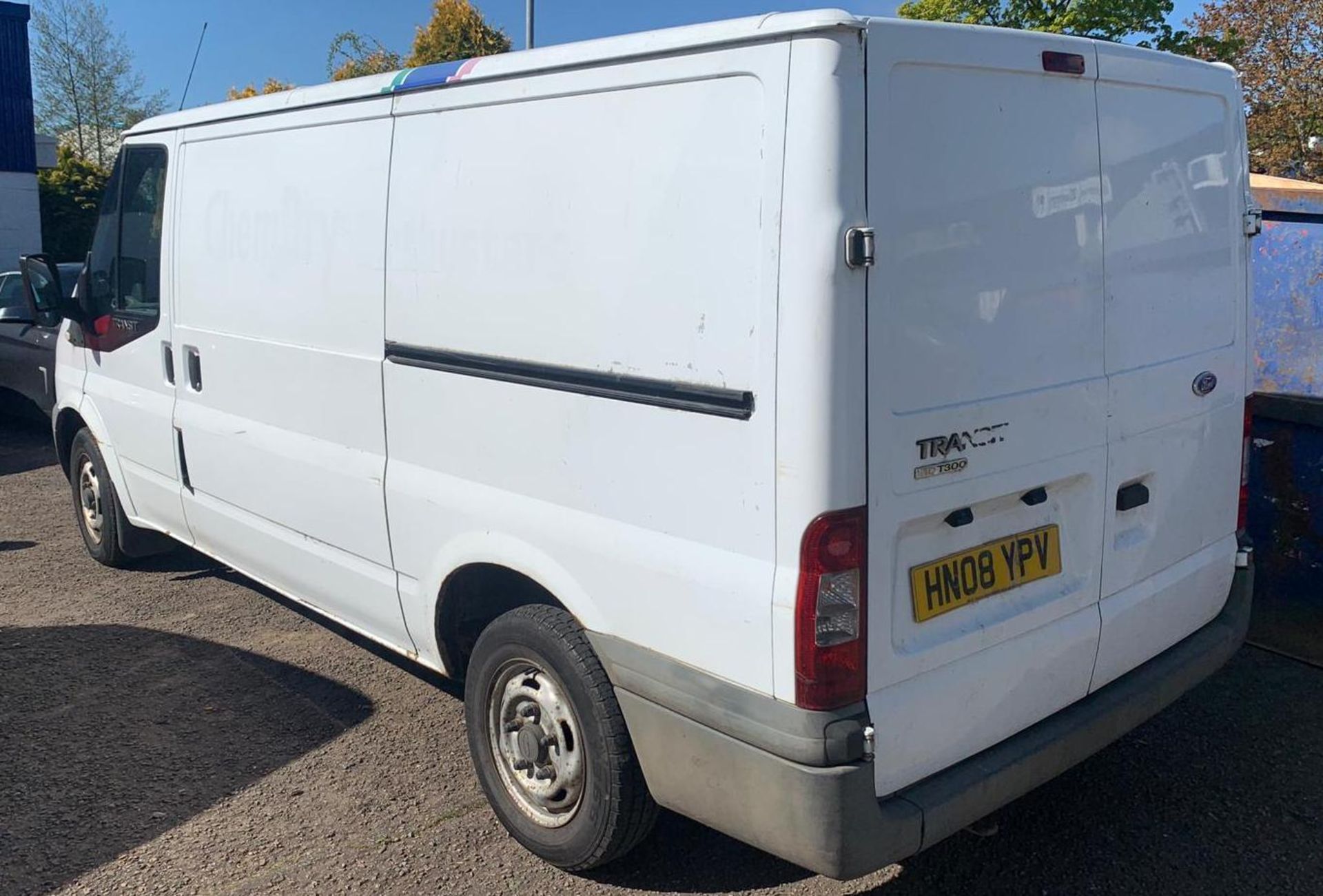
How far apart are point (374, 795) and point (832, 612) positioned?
195 cm

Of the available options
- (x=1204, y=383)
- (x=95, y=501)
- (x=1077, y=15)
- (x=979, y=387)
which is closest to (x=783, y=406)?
(x=979, y=387)

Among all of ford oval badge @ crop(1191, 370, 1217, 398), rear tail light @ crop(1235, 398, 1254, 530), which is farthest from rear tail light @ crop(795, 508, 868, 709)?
rear tail light @ crop(1235, 398, 1254, 530)

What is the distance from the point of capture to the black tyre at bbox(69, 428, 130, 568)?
5.71 meters

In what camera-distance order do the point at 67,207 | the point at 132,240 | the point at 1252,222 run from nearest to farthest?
the point at 1252,222 → the point at 132,240 → the point at 67,207

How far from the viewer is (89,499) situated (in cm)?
605

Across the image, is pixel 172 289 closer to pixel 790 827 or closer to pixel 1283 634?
pixel 790 827

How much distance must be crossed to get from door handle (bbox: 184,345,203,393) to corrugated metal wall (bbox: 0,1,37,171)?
59.1ft

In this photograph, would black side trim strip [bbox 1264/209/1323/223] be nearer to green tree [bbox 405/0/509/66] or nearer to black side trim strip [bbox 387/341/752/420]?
black side trim strip [bbox 387/341/752/420]

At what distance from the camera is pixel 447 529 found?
336 centimetres

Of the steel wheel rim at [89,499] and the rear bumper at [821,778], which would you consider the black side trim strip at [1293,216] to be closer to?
the rear bumper at [821,778]

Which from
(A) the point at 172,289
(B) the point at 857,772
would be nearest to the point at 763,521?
(B) the point at 857,772

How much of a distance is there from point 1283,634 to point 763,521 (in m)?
3.42

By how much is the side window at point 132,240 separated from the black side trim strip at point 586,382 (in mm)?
2027

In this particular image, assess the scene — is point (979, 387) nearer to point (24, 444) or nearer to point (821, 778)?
point (821, 778)
